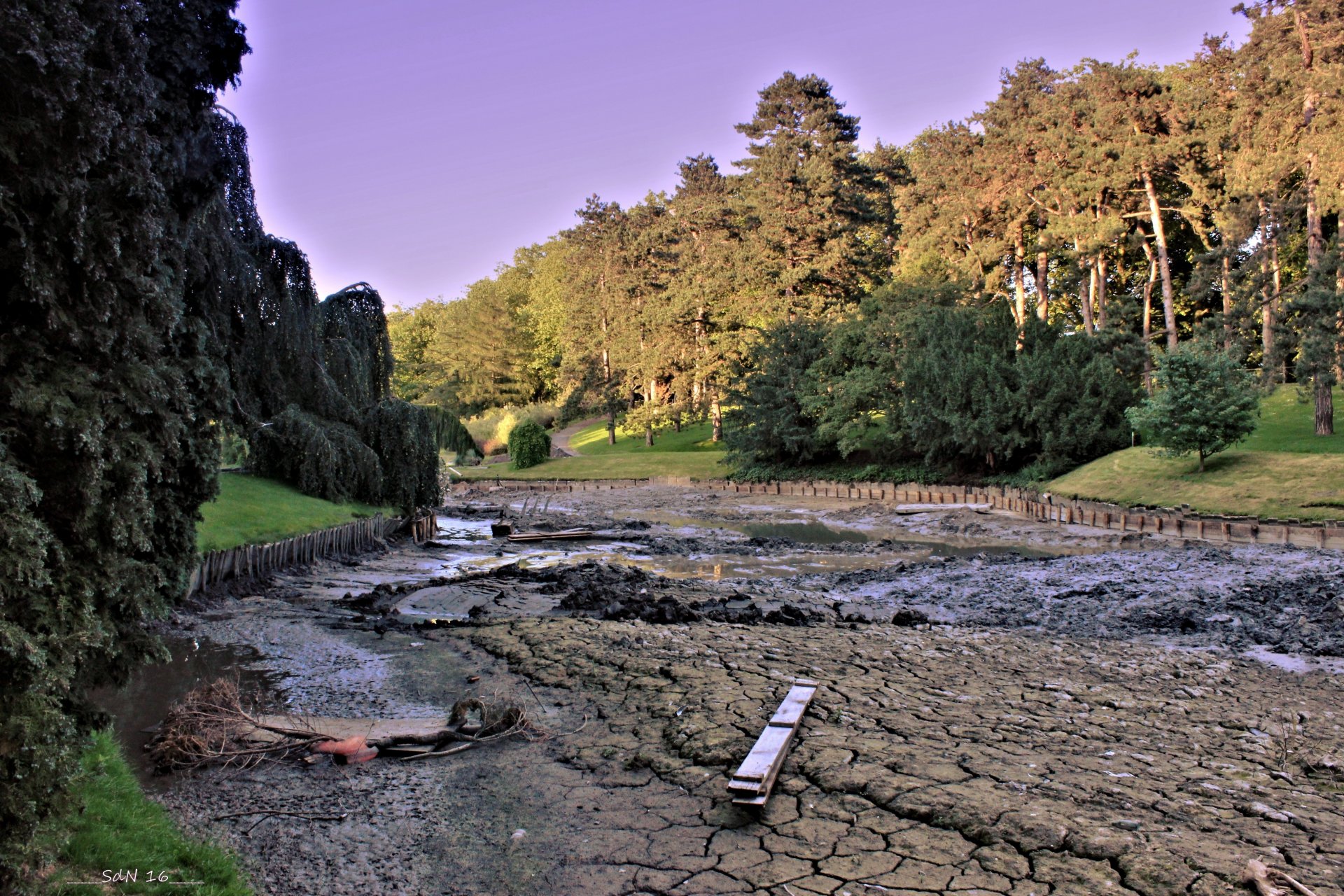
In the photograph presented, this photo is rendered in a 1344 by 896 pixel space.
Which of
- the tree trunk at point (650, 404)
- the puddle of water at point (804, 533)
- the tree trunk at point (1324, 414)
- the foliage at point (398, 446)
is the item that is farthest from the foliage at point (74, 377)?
the tree trunk at point (650, 404)

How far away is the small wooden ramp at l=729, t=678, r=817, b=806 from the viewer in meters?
5.88

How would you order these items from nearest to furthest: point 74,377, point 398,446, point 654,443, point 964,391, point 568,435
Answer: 1. point 74,377
2. point 398,446
3. point 964,391
4. point 654,443
5. point 568,435

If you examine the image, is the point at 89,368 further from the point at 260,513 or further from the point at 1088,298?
the point at 1088,298

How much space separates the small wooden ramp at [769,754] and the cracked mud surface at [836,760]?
12cm

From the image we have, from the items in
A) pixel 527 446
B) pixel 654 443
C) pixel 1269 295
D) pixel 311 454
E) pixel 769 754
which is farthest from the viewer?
pixel 654 443

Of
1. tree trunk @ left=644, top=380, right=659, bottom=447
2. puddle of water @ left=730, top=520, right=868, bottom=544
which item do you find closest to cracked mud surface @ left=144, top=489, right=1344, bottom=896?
puddle of water @ left=730, top=520, right=868, bottom=544

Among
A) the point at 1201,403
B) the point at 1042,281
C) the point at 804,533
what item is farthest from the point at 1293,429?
the point at 1042,281

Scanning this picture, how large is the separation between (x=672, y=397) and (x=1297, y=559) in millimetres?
52385

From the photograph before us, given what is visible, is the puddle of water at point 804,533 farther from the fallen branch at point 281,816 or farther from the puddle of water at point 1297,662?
the fallen branch at point 281,816

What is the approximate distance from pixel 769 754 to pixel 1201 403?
80.2ft

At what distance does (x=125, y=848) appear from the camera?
4.97 meters

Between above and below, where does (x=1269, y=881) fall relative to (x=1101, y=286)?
below

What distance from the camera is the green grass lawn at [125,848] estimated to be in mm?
4547

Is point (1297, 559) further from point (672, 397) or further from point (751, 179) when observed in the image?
point (672, 397)
